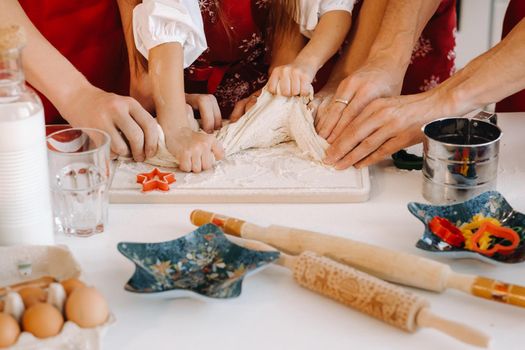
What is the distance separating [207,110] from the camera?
1444 millimetres

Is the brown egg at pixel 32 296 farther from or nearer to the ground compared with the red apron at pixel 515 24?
nearer to the ground

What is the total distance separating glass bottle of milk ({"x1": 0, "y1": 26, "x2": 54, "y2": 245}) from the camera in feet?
3.01

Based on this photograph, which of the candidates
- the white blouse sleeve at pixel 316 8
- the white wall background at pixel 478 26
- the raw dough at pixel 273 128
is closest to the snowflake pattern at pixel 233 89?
the white blouse sleeve at pixel 316 8

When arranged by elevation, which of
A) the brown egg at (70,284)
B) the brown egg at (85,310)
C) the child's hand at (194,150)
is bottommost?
the brown egg at (85,310)

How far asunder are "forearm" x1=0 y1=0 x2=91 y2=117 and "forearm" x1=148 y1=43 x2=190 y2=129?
12cm

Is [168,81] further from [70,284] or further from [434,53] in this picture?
[434,53]

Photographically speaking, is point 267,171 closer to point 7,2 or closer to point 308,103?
point 308,103

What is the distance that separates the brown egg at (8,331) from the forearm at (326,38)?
80 centimetres

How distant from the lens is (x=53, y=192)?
3.67 feet

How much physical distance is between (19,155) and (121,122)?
1.20 ft

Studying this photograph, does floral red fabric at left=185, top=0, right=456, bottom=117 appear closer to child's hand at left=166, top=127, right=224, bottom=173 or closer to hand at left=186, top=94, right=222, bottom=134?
hand at left=186, top=94, right=222, bottom=134

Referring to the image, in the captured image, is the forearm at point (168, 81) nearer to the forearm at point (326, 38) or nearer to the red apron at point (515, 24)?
the forearm at point (326, 38)

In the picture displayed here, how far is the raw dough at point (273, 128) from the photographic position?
4.41 ft

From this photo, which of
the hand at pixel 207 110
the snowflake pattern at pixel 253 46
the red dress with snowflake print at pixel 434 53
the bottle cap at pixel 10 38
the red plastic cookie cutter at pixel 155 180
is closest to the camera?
the bottle cap at pixel 10 38
